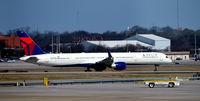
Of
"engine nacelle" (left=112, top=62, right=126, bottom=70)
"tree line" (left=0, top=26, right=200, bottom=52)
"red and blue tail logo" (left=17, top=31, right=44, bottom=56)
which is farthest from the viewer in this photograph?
"tree line" (left=0, top=26, right=200, bottom=52)

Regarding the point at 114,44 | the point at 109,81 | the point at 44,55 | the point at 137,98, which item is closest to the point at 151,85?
the point at 109,81

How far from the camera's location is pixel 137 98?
100 feet

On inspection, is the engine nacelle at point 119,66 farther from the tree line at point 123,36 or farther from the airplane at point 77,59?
the tree line at point 123,36

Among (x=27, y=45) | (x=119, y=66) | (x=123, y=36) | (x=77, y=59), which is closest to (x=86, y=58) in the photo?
(x=77, y=59)

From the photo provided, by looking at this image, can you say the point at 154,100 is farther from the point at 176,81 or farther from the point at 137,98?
the point at 176,81

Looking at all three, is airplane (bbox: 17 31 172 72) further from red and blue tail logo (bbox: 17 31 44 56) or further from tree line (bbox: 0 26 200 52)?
tree line (bbox: 0 26 200 52)

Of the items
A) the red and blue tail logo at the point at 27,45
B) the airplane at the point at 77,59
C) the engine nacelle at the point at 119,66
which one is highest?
the red and blue tail logo at the point at 27,45

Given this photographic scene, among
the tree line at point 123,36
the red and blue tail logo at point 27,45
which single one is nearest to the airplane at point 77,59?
the red and blue tail logo at point 27,45

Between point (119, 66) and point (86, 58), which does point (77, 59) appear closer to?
point (86, 58)

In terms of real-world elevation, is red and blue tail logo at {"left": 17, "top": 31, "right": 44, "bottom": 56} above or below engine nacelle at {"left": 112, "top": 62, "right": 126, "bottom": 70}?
above

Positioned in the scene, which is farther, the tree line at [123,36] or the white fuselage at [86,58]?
the tree line at [123,36]

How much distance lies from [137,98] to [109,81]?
16.6 metres

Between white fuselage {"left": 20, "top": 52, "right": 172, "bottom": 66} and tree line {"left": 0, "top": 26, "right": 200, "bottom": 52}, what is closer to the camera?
white fuselage {"left": 20, "top": 52, "right": 172, "bottom": 66}

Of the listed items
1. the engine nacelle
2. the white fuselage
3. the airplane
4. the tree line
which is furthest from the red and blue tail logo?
the tree line
